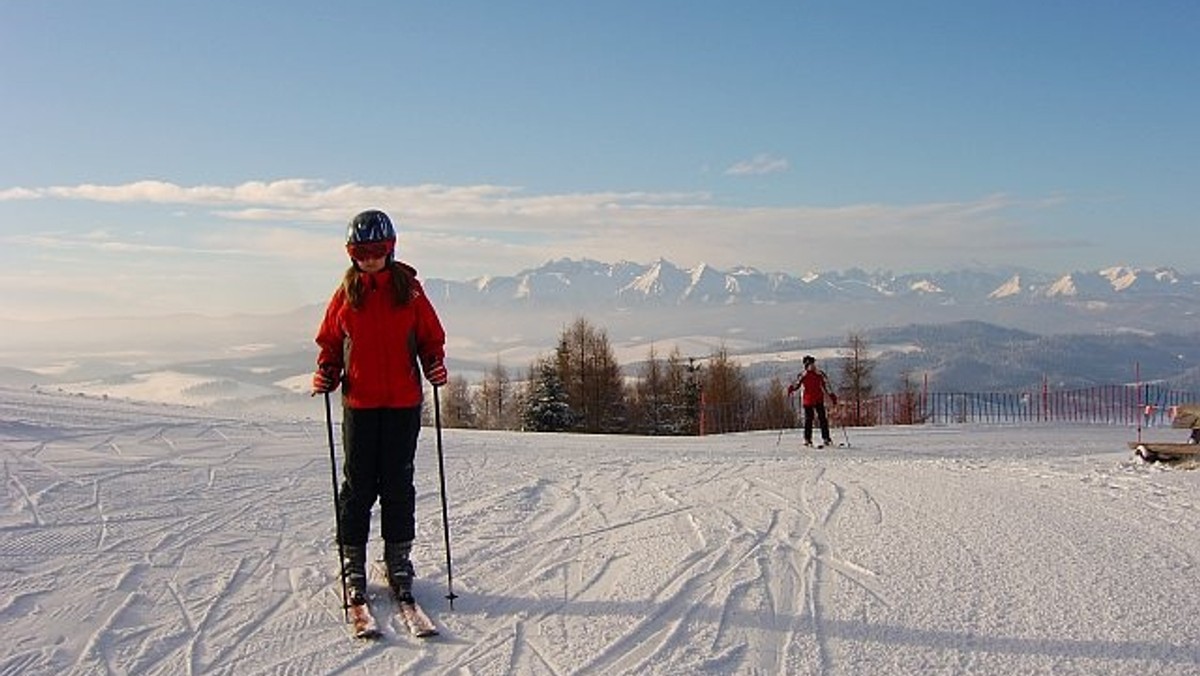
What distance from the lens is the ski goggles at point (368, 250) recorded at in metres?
5.40

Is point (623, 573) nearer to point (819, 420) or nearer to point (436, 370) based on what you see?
point (436, 370)

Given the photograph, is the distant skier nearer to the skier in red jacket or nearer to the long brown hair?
the skier in red jacket

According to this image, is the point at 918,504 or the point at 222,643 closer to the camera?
the point at 222,643

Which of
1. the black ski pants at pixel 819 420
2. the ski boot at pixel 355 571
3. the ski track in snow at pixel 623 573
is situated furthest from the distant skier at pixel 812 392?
the ski boot at pixel 355 571

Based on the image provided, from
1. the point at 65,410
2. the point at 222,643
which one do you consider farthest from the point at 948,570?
the point at 65,410

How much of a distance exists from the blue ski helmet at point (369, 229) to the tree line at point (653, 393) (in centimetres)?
4795

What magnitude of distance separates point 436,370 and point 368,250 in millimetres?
832

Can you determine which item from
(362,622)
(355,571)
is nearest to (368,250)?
(355,571)

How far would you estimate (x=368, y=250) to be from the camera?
5.41 meters

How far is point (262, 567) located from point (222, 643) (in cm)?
151

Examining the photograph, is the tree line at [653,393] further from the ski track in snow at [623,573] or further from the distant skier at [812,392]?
the ski track in snow at [623,573]

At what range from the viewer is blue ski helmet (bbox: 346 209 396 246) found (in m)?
5.40

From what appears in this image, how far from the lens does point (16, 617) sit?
196 inches

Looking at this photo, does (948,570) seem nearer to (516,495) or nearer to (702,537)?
(702,537)
